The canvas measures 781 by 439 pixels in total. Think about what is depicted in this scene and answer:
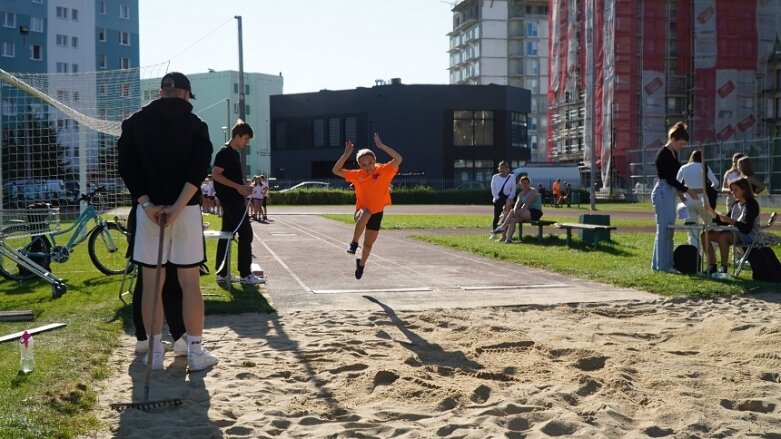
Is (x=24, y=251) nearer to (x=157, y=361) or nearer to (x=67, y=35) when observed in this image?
(x=157, y=361)

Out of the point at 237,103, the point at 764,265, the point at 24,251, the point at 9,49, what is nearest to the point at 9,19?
the point at 9,49

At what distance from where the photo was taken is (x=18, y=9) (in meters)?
72.5

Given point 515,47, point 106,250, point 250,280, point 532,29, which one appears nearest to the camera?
point 250,280

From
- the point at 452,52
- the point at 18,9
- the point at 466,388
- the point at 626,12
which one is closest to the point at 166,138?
the point at 466,388

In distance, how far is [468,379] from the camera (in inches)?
238

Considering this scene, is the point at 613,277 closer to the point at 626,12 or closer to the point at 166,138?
the point at 166,138

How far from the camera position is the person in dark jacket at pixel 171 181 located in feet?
20.3

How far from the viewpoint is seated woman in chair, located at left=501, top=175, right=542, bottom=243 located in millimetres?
19984

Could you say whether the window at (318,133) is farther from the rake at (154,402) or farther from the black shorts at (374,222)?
the rake at (154,402)

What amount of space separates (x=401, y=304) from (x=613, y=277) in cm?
383

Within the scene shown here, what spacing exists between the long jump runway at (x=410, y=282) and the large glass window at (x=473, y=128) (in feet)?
191

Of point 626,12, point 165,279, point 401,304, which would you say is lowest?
point 401,304

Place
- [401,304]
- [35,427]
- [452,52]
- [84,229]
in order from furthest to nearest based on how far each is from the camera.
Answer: [452,52], [84,229], [401,304], [35,427]

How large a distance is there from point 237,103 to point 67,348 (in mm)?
87602
